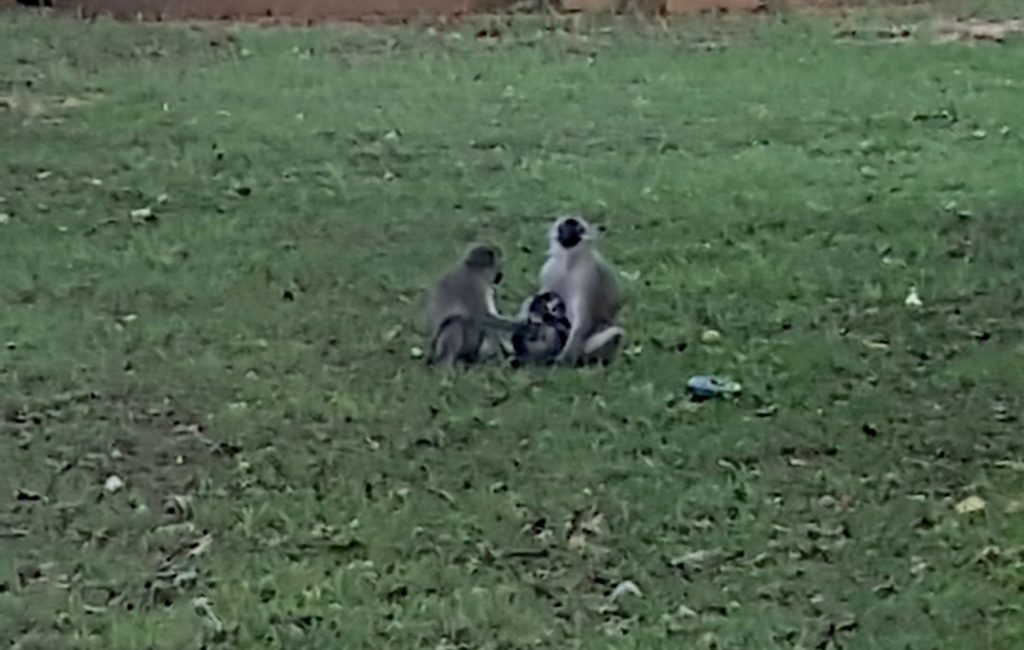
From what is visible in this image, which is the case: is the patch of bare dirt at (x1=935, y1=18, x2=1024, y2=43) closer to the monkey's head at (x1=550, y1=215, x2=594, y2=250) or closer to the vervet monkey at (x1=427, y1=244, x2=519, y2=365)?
the monkey's head at (x1=550, y1=215, x2=594, y2=250)

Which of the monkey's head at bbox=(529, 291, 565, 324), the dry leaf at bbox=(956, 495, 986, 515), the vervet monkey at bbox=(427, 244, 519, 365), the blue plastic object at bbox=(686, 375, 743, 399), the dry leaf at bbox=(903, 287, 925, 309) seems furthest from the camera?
the dry leaf at bbox=(903, 287, 925, 309)

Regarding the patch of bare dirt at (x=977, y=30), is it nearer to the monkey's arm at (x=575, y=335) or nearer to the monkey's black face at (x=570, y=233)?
the monkey's black face at (x=570, y=233)

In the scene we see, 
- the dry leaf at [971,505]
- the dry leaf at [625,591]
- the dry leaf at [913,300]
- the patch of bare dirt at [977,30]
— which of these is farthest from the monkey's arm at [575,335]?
the patch of bare dirt at [977,30]

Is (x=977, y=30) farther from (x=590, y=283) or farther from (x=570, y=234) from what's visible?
(x=590, y=283)

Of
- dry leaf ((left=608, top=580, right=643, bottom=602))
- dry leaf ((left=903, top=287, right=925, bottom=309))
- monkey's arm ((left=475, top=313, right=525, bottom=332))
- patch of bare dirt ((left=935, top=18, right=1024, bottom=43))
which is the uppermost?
monkey's arm ((left=475, top=313, right=525, bottom=332))

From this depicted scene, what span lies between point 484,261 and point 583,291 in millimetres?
343

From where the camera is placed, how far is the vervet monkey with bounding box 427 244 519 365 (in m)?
6.62

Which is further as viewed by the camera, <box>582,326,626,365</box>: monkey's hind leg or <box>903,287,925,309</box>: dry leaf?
<box>903,287,925,309</box>: dry leaf

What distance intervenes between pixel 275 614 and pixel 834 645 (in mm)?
1211

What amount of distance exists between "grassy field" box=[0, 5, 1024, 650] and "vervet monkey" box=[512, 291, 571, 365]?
6.0 inches

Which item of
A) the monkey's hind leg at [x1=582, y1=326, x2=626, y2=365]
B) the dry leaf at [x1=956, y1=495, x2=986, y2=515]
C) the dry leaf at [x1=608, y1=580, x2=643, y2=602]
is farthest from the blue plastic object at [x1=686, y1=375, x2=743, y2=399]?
the dry leaf at [x1=608, y1=580, x2=643, y2=602]

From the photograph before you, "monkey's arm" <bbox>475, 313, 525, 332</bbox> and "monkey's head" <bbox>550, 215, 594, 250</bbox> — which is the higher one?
"monkey's head" <bbox>550, 215, 594, 250</bbox>

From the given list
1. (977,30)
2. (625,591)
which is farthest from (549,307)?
(977,30)

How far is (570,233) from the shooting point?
6.95 meters
